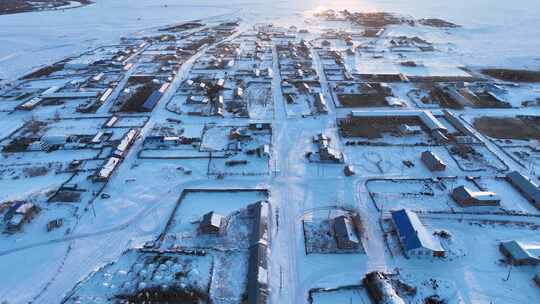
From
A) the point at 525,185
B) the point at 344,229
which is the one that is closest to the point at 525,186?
the point at 525,185

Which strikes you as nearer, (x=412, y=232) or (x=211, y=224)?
(x=412, y=232)

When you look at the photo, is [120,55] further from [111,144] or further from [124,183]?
[124,183]

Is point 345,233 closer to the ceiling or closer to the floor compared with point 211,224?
closer to the floor

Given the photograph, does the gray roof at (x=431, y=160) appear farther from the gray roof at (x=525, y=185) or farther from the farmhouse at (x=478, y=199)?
the gray roof at (x=525, y=185)

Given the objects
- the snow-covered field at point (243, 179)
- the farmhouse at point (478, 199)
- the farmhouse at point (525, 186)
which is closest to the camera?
the snow-covered field at point (243, 179)

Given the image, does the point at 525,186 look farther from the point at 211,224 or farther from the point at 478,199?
the point at 211,224

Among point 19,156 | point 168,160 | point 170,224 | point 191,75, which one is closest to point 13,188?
point 19,156

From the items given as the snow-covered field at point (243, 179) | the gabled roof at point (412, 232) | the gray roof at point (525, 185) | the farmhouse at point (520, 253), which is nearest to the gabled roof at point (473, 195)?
the snow-covered field at point (243, 179)

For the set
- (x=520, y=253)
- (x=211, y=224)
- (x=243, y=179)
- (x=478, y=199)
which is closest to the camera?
(x=520, y=253)
